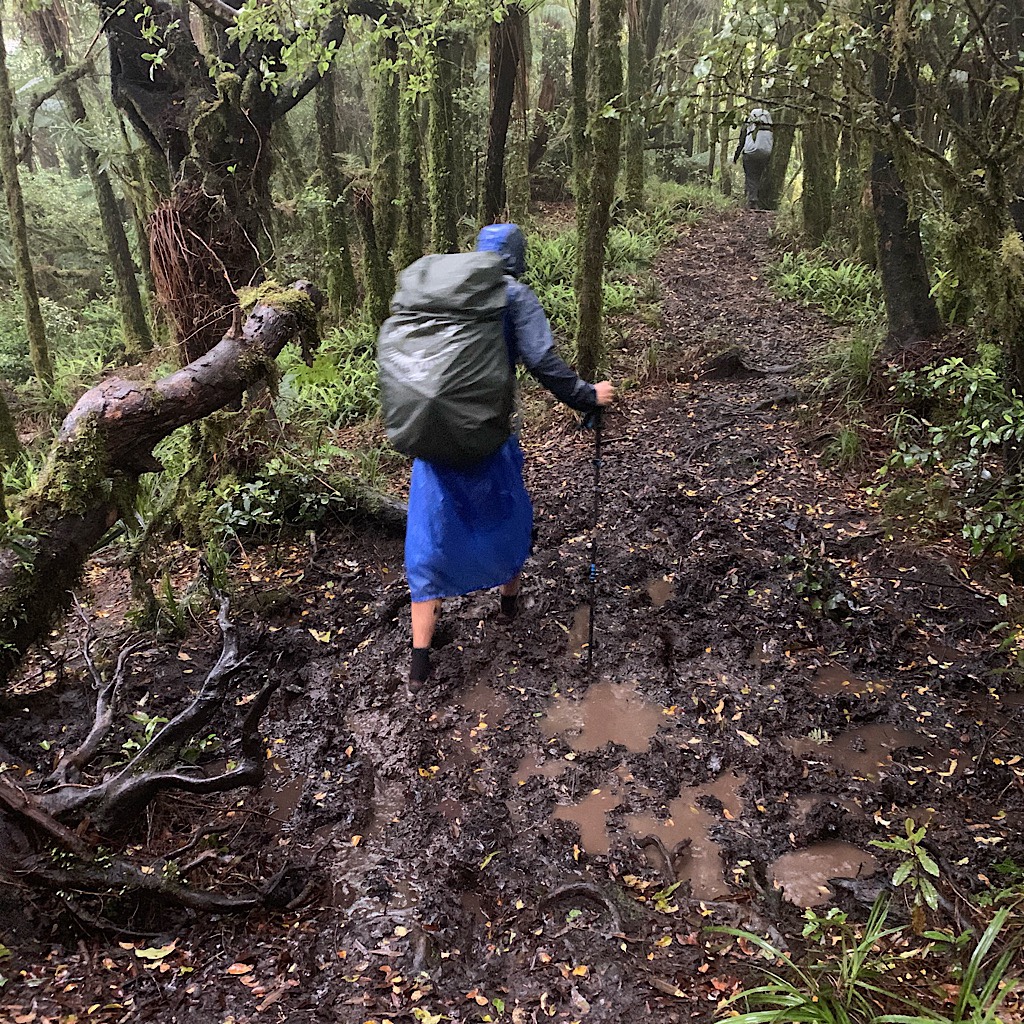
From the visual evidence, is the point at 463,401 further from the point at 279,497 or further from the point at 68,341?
the point at 68,341

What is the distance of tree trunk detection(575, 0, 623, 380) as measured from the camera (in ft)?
21.9

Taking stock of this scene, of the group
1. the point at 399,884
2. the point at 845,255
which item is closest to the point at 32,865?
the point at 399,884

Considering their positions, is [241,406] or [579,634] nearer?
[579,634]

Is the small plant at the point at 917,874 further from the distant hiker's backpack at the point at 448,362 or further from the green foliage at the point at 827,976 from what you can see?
the distant hiker's backpack at the point at 448,362

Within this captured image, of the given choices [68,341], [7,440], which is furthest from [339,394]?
[68,341]

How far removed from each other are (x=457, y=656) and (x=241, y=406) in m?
3.45

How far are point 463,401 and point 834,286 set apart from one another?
8.90m

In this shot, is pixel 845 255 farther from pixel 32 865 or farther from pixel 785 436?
pixel 32 865

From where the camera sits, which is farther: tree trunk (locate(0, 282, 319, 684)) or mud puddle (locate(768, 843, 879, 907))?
tree trunk (locate(0, 282, 319, 684))

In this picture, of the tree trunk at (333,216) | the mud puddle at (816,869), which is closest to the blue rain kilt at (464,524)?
the mud puddle at (816,869)

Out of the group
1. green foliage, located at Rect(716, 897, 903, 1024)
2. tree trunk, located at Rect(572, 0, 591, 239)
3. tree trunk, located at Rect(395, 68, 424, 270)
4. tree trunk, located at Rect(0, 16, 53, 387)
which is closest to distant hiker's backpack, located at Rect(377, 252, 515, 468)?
green foliage, located at Rect(716, 897, 903, 1024)

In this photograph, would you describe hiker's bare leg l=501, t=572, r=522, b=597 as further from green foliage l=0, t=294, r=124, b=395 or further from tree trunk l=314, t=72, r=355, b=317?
green foliage l=0, t=294, r=124, b=395

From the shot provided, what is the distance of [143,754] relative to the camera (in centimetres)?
288

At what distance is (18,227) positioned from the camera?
33.6 ft
